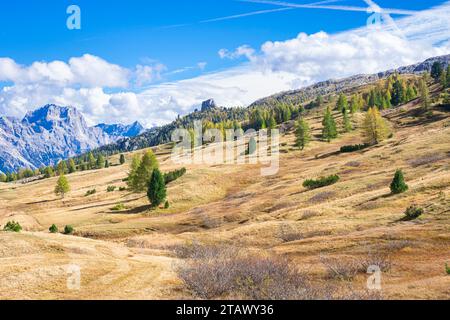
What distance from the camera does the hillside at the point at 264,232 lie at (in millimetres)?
21656

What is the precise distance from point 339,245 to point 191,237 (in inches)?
830

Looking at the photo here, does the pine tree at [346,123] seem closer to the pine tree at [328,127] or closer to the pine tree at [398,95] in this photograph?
the pine tree at [328,127]

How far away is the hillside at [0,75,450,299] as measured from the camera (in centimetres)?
2166

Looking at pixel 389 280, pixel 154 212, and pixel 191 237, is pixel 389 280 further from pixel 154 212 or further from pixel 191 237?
pixel 154 212

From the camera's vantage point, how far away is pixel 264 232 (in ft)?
140

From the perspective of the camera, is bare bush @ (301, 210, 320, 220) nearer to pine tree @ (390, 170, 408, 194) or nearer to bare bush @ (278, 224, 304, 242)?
bare bush @ (278, 224, 304, 242)

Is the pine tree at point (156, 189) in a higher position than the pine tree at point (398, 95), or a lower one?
lower

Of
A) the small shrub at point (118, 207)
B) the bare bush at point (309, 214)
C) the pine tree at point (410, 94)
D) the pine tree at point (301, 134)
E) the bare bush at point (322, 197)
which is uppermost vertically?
the pine tree at point (410, 94)

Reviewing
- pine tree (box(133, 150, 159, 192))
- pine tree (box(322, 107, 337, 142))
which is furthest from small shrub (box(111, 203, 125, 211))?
pine tree (box(322, 107, 337, 142))

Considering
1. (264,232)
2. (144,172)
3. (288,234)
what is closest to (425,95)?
(144,172)

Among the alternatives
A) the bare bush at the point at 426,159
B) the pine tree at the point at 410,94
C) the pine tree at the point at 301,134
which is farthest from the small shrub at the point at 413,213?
the pine tree at the point at 410,94
